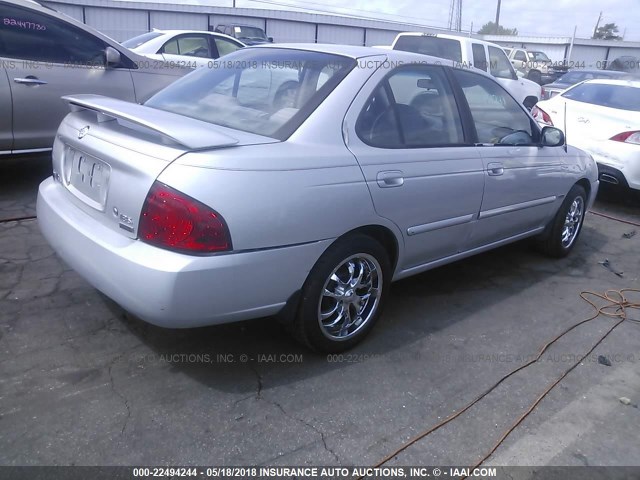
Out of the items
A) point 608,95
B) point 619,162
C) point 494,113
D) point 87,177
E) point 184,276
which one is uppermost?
point 494,113

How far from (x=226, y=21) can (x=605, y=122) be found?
25.3m

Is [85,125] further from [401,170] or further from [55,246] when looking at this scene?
[401,170]

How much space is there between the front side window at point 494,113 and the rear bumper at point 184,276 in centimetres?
172

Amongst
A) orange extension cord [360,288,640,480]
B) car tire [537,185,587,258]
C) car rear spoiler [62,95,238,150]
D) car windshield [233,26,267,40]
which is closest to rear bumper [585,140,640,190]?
car tire [537,185,587,258]

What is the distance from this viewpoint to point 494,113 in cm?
408

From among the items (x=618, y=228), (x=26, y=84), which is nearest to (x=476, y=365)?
(x=618, y=228)

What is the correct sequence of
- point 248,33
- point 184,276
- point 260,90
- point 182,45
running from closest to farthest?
point 184,276 < point 260,90 < point 182,45 < point 248,33

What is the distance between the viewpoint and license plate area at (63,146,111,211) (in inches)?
106

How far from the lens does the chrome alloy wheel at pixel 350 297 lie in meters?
2.96

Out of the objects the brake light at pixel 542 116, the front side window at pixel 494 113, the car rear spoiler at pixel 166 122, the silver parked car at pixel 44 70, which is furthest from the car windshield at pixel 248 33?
the car rear spoiler at pixel 166 122

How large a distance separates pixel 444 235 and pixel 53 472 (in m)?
2.43

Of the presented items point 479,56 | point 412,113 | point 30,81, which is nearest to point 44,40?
point 30,81

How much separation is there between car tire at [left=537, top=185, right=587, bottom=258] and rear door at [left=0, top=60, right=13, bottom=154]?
486 centimetres

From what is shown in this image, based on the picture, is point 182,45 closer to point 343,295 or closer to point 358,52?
point 358,52
